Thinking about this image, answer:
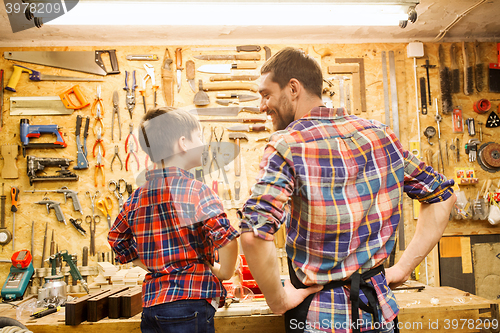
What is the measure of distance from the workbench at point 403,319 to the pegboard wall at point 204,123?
2.87 feet

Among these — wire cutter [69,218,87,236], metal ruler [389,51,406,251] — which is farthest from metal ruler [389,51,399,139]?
wire cutter [69,218,87,236]

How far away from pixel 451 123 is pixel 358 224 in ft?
8.84

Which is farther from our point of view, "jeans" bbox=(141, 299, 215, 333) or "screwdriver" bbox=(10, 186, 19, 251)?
"screwdriver" bbox=(10, 186, 19, 251)

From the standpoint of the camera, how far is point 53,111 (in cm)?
284

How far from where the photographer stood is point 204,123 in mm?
2877

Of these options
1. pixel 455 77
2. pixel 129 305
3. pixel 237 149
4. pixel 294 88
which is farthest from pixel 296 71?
pixel 455 77

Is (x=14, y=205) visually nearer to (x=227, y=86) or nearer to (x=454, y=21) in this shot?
(x=227, y=86)

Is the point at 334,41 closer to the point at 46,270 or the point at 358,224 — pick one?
the point at 358,224

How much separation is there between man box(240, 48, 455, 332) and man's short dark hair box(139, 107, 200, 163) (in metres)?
0.46

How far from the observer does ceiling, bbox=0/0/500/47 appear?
2680mm

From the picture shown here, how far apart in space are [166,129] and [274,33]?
196cm

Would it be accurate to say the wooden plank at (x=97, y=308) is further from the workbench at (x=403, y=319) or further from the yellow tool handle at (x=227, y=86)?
the yellow tool handle at (x=227, y=86)

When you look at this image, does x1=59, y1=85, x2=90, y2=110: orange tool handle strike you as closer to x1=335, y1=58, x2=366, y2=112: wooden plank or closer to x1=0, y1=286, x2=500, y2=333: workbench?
x1=0, y1=286, x2=500, y2=333: workbench

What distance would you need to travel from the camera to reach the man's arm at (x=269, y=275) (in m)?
0.82
